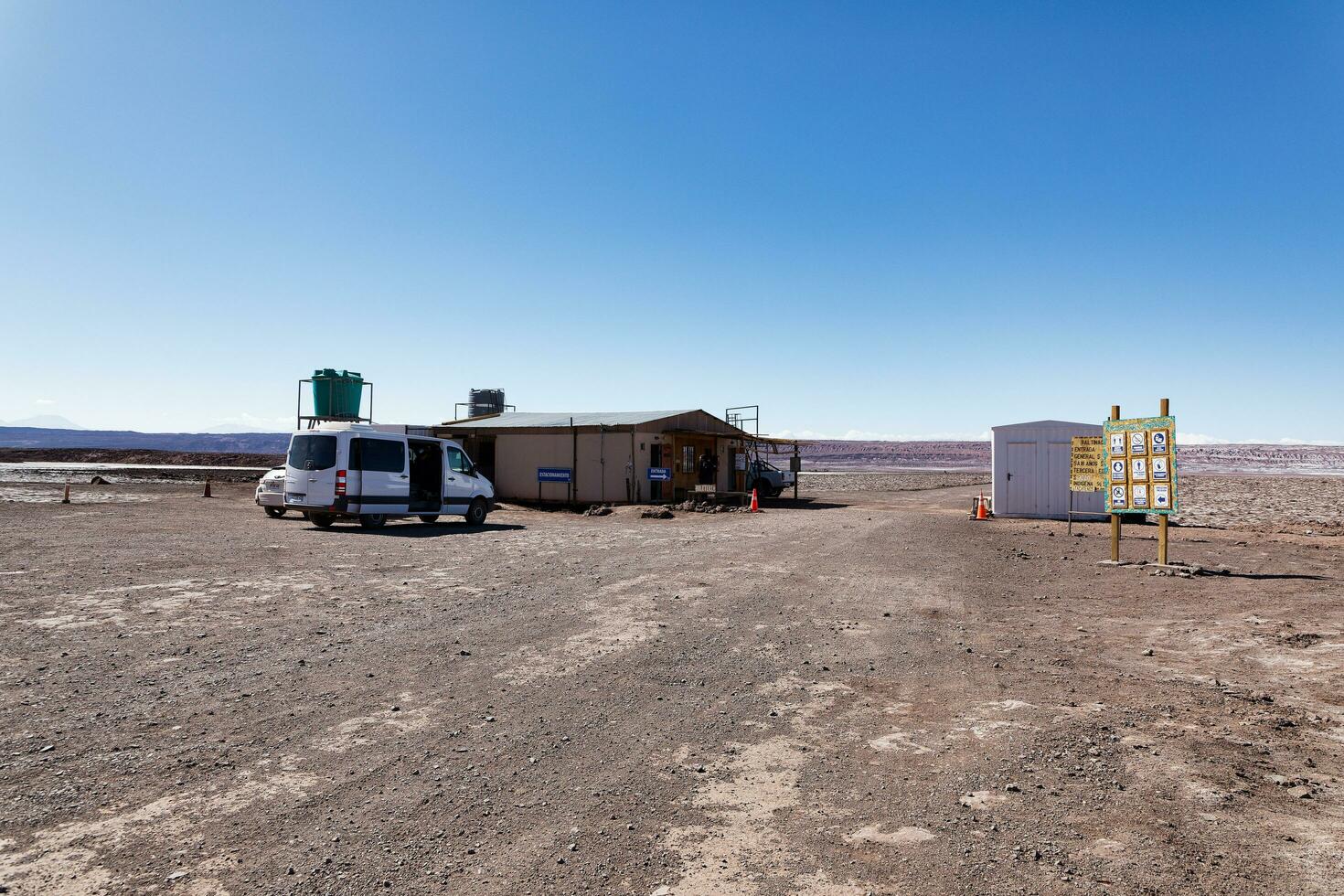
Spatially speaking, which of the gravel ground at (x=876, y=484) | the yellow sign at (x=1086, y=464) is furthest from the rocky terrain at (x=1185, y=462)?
the yellow sign at (x=1086, y=464)

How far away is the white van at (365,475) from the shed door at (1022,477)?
1583 cm

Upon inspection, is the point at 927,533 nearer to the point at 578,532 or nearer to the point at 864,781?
the point at 578,532

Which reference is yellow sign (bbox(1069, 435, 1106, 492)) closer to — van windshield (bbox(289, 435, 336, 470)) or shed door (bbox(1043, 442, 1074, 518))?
shed door (bbox(1043, 442, 1074, 518))

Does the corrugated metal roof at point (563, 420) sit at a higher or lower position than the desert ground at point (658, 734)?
higher

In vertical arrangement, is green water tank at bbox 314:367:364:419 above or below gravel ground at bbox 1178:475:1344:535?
above

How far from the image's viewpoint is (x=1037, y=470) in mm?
22297

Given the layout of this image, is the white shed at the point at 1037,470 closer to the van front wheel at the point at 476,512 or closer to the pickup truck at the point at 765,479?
the pickup truck at the point at 765,479

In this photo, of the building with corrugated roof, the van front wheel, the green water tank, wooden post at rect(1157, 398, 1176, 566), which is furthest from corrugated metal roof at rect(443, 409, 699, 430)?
wooden post at rect(1157, 398, 1176, 566)

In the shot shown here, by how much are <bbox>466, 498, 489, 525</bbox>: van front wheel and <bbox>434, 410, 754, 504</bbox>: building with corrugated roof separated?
8080 millimetres

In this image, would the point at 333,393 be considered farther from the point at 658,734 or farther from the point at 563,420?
the point at 658,734

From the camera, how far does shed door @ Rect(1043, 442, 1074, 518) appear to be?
72.5 feet

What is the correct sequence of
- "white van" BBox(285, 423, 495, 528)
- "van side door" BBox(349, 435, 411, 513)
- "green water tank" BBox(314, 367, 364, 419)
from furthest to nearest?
"green water tank" BBox(314, 367, 364, 419), "van side door" BBox(349, 435, 411, 513), "white van" BBox(285, 423, 495, 528)

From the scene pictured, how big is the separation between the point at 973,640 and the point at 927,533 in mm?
10313

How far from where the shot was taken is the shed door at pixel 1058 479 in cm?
2211
